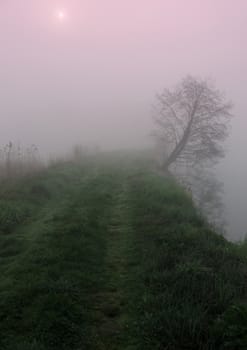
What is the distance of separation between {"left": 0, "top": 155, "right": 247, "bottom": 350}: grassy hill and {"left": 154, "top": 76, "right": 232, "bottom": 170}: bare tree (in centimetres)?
1976

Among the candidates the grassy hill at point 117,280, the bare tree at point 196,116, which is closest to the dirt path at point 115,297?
the grassy hill at point 117,280

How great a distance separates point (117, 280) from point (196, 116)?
26.0m

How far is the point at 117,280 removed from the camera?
7730 mm

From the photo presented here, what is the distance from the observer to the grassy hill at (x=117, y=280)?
5551 millimetres

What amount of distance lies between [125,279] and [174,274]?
1037mm

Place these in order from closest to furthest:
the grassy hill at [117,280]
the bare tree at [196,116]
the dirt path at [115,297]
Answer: the grassy hill at [117,280], the dirt path at [115,297], the bare tree at [196,116]

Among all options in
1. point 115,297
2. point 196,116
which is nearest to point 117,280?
point 115,297

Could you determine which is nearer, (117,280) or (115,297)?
(115,297)

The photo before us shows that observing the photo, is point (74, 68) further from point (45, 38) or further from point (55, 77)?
point (45, 38)

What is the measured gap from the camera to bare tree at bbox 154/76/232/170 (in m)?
31.5

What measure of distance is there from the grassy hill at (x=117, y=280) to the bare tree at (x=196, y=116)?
19755 millimetres

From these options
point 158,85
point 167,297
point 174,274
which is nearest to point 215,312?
point 167,297

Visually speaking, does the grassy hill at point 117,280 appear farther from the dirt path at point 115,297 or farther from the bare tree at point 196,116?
the bare tree at point 196,116

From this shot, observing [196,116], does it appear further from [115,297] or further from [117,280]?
[115,297]
